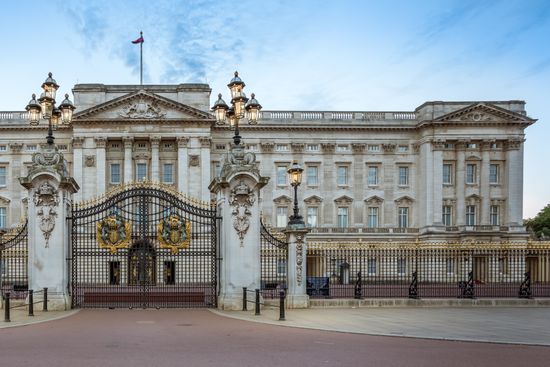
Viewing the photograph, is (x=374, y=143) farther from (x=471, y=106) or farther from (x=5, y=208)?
(x=5, y=208)

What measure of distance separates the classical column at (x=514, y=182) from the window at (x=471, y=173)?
3.41 meters

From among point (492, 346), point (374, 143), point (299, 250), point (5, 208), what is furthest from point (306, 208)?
point (492, 346)

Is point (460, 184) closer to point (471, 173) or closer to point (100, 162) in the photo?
point (471, 173)

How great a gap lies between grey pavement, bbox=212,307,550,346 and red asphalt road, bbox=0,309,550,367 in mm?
1068

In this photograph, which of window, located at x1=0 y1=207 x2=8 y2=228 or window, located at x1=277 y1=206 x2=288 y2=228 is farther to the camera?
window, located at x1=277 y1=206 x2=288 y2=228

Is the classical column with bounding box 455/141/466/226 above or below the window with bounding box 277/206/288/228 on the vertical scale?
above

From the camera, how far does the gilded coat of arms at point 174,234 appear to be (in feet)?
79.5

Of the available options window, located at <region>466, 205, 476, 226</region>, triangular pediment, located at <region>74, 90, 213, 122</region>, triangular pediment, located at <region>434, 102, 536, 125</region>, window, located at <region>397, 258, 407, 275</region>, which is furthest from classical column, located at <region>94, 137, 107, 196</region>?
window, located at <region>466, 205, 476, 226</region>

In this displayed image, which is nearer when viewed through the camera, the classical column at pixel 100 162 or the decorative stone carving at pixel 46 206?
the decorative stone carving at pixel 46 206

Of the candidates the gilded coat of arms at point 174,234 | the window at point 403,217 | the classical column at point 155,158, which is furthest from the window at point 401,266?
the classical column at point 155,158

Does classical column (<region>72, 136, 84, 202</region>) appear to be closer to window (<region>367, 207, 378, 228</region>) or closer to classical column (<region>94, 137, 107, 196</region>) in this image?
classical column (<region>94, 137, 107, 196</region>)

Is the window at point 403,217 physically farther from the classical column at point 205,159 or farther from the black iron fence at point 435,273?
the classical column at point 205,159

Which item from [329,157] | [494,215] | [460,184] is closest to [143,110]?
[329,157]

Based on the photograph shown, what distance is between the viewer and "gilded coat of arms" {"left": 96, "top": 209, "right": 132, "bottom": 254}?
24.0 meters
